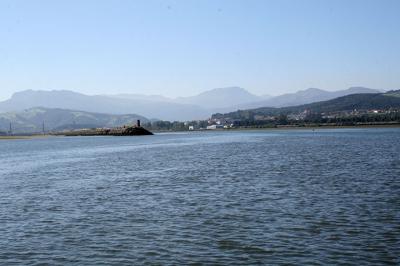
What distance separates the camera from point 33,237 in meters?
22.2

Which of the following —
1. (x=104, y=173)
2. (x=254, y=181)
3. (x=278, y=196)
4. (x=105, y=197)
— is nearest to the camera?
(x=278, y=196)

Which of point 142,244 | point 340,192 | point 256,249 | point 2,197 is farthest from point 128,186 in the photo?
point 256,249

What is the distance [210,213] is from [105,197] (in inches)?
415

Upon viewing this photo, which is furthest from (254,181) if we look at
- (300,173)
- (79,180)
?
(79,180)

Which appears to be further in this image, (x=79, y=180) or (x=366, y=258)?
(x=79, y=180)

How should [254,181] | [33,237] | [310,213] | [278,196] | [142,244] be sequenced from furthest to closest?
[254,181], [278,196], [310,213], [33,237], [142,244]

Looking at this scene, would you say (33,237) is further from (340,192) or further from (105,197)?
(340,192)

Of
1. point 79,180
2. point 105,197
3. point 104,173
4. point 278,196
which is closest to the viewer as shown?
point 278,196

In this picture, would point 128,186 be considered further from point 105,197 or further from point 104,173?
point 104,173

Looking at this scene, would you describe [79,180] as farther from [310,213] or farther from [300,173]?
[310,213]

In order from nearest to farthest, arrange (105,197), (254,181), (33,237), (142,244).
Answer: (142,244)
(33,237)
(105,197)
(254,181)

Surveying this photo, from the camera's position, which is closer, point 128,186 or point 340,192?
point 340,192

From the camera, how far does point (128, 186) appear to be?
1613 inches

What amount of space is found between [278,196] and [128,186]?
14.5 m
